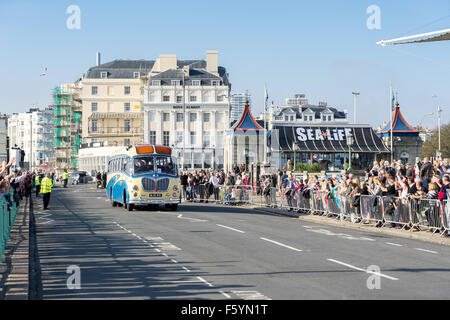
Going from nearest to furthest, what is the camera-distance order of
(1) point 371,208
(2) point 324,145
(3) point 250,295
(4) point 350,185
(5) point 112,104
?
(3) point 250,295 < (1) point 371,208 < (4) point 350,185 < (2) point 324,145 < (5) point 112,104

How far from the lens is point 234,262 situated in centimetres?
1461

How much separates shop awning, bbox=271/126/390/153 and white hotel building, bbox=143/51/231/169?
40.9 m

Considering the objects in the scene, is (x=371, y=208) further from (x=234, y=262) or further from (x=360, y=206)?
(x=234, y=262)

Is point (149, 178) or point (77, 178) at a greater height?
point (149, 178)

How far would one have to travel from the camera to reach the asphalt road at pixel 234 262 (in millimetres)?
11031

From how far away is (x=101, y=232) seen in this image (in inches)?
842

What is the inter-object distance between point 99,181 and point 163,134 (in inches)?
1493

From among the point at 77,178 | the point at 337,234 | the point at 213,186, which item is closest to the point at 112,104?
the point at 77,178

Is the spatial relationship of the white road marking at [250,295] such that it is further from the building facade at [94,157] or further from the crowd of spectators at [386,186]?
the building facade at [94,157]

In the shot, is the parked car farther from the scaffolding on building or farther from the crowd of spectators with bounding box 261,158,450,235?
the crowd of spectators with bounding box 261,158,450,235

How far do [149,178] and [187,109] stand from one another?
254ft

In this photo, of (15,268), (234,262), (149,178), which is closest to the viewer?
(15,268)

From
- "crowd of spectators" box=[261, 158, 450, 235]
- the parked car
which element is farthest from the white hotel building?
"crowd of spectators" box=[261, 158, 450, 235]
